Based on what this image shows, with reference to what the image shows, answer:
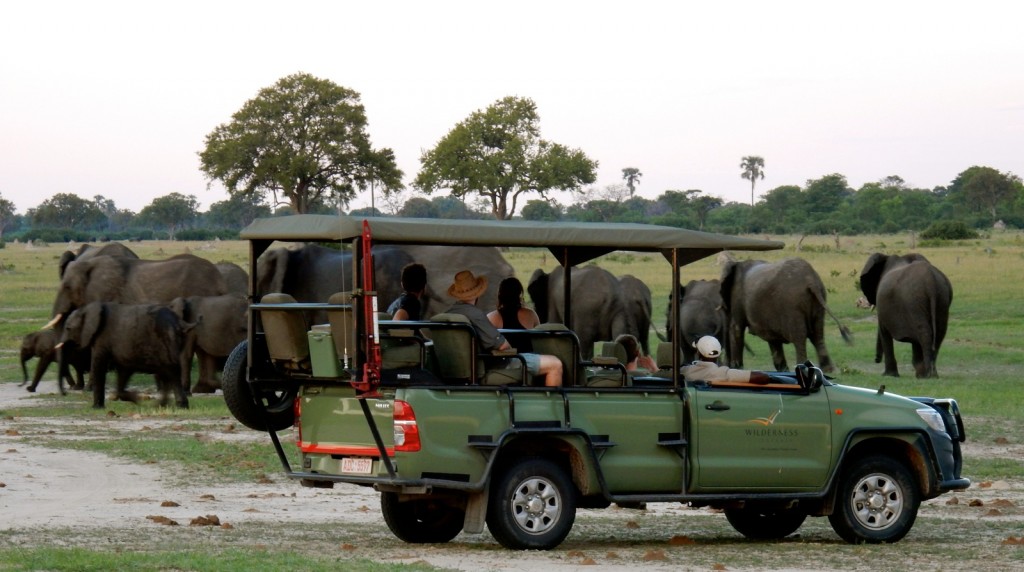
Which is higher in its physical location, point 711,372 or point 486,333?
point 486,333

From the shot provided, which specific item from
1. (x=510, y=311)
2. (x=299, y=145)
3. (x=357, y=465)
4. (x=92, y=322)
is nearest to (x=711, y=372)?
(x=510, y=311)

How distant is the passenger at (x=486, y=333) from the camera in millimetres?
11055

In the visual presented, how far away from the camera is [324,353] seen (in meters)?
10.6

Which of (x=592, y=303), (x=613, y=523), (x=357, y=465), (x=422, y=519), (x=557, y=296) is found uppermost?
(x=557, y=296)

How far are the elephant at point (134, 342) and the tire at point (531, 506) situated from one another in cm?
1281

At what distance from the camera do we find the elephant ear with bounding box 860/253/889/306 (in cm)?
3077

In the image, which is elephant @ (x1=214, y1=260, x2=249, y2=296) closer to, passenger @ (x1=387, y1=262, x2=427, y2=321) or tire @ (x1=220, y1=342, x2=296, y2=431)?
passenger @ (x1=387, y1=262, x2=427, y2=321)

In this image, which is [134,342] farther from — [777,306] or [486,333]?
[486,333]

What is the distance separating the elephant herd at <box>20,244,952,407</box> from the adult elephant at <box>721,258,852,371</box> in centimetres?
2

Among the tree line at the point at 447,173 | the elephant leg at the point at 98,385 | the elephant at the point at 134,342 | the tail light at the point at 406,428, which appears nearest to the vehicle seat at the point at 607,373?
the tail light at the point at 406,428

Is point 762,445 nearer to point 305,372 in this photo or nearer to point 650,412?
point 650,412

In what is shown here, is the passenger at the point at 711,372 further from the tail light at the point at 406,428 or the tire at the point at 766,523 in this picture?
the tail light at the point at 406,428

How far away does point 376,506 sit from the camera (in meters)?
14.0

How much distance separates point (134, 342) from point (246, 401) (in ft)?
39.3
